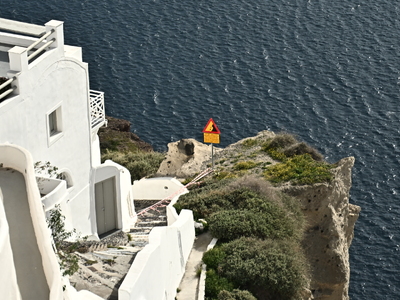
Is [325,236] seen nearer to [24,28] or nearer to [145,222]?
[145,222]

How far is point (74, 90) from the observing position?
30.5 m

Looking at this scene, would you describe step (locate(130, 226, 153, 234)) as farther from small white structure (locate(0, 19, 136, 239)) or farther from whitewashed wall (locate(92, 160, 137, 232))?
small white structure (locate(0, 19, 136, 239))

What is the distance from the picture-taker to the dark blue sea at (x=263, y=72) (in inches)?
2517

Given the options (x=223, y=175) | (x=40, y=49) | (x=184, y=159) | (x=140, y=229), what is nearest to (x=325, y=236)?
(x=223, y=175)

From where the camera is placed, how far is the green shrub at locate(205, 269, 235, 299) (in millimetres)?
30891

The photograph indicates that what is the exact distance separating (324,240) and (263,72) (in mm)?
37015

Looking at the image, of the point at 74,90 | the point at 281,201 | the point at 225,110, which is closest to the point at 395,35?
the point at 225,110

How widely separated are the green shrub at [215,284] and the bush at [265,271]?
13.6 inches

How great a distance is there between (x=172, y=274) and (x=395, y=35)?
A: 55.9m

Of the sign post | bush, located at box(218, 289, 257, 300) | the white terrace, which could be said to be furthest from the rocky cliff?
the white terrace

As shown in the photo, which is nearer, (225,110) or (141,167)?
(141,167)

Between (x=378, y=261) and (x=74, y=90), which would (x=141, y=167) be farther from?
(x=74, y=90)

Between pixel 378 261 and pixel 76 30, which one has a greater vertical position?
pixel 76 30

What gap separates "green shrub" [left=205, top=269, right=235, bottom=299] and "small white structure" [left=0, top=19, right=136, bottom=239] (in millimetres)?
5496
